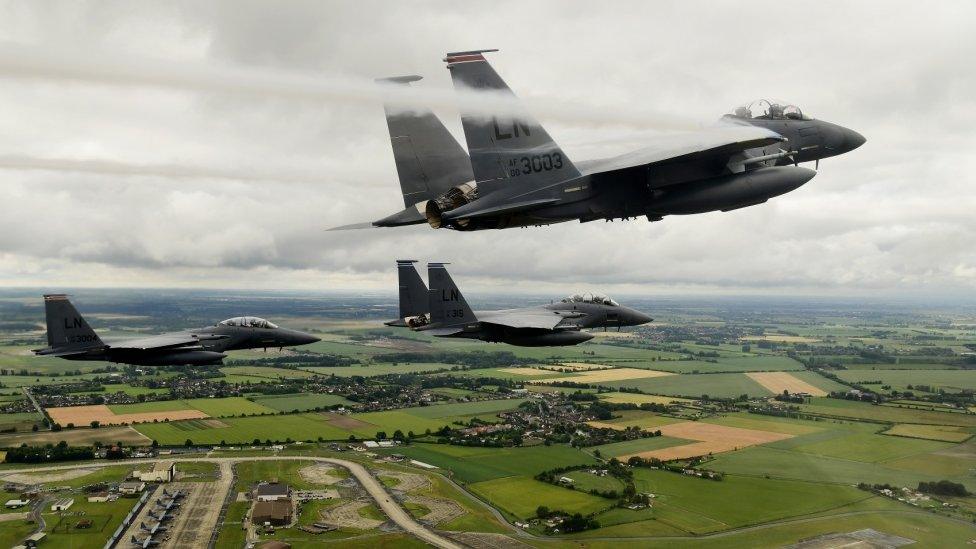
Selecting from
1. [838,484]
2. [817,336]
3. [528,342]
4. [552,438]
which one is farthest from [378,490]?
[817,336]

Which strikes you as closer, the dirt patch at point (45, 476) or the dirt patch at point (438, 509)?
the dirt patch at point (438, 509)

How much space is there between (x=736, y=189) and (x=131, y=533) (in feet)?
163

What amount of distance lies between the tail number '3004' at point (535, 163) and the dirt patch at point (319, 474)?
52005mm

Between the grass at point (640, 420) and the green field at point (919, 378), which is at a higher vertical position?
the green field at point (919, 378)

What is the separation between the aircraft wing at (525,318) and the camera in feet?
134

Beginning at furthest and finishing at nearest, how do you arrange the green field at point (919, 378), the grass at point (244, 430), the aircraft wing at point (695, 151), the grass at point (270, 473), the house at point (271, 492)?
the green field at point (919, 378), the grass at point (244, 430), the grass at point (270, 473), the house at point (271, 492), the aircraft wing at point (695, 151)

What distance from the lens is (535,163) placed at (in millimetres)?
20109

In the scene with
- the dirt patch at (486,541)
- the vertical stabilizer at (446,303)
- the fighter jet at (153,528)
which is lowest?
the dirt patch at (486,541)

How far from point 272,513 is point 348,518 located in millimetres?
5764

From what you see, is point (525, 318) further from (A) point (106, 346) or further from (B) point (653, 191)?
(A) point (106, 346)

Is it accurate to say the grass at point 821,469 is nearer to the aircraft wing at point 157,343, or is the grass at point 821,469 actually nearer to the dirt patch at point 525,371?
the aircraft wing at point 157,343

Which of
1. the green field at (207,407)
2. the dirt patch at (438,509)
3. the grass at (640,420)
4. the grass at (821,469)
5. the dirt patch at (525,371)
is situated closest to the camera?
the dirt patch at (438,509)

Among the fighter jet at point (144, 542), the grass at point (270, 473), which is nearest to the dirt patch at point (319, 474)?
the grass at point (270, 473)

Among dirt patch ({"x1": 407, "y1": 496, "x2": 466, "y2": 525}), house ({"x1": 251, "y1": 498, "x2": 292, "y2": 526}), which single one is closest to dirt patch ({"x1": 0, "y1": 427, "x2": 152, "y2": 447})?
house ({"x1": 251, "y1": 498, "x2": 292, "y2": 526})
